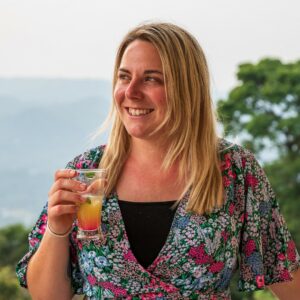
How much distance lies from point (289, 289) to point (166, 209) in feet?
1.38

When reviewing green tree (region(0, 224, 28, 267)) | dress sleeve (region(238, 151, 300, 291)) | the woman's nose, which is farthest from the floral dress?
green tree (region(0, 224, 28, 267))

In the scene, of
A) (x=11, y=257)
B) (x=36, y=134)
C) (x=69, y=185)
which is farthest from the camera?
(x=36, y=134)

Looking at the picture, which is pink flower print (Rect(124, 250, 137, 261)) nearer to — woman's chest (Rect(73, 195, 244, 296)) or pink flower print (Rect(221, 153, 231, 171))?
woman's chest (Rect(73, 195, 244, 296))

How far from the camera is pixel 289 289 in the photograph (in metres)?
1.93

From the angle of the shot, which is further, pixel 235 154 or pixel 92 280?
pixel 235 154

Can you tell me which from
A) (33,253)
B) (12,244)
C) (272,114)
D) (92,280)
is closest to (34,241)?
(33,253)

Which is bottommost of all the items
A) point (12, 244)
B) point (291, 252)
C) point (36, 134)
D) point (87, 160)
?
point (12, 244)

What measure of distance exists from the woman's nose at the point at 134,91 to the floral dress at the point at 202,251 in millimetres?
237

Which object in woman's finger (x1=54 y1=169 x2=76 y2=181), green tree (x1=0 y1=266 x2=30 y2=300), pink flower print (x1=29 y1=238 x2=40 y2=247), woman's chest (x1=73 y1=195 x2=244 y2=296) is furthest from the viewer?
green tree (x1=0 y1=266 x2=30 y2=300)

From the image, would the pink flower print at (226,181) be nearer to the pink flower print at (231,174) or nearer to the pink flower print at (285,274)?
the pink flower print at (231,174)

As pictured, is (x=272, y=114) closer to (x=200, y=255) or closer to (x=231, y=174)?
(x=231, y=174)

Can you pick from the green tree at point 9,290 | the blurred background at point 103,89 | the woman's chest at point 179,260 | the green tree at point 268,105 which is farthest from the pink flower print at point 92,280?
the green tree at point 268,105

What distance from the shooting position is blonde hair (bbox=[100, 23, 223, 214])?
1.80 metres

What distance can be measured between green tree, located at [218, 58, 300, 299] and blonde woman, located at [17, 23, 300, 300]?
7.57 metres
